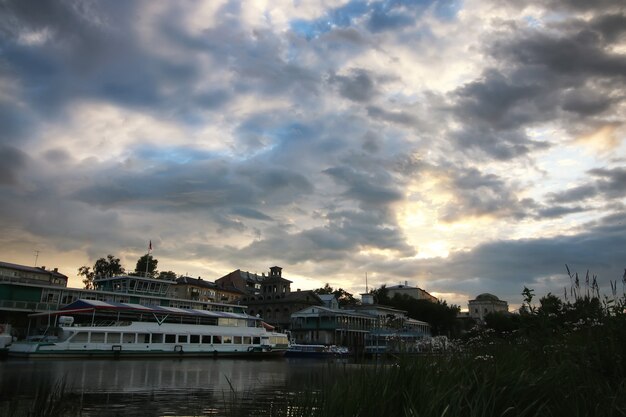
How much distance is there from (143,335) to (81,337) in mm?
7120

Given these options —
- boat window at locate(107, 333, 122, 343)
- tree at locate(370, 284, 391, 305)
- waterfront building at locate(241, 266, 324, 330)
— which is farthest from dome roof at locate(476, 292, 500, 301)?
boat window at locate(107, 333, 122, 343)

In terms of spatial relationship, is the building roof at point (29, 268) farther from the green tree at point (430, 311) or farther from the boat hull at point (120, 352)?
the green tree at point (430, 311)

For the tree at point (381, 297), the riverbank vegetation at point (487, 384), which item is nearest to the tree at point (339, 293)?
the tree at point (381, 297)

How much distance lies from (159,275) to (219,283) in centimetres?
1733

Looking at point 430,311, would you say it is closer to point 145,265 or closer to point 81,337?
point 145,265

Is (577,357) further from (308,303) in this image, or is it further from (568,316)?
(308,303)

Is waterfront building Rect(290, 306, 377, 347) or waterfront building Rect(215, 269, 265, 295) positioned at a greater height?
waterfront building Rect(215, 269, 265, 295)

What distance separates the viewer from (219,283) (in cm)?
12962

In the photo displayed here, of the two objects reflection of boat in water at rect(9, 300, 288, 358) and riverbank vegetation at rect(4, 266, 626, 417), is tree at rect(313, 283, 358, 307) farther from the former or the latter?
riverbank vegetation at rect(4, 266, 626, 417)

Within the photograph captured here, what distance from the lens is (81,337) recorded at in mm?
51438

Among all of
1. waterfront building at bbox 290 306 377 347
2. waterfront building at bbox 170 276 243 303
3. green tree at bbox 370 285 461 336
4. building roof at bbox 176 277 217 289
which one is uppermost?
building roof at bbox 176 277 217 289

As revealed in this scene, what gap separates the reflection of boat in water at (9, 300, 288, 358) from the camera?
164ft

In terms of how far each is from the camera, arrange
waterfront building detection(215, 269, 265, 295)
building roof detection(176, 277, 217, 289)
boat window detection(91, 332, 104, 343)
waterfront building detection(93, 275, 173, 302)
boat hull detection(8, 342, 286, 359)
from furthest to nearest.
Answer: waterfront building detection(215, 269, 265, 295), building roof detection(176, 277, 217, 289), waterfront building detection(93, 275, 173, 302), boat window detection(91, 332, 104, 343), boat hull detection(8, 342, 286, 359)

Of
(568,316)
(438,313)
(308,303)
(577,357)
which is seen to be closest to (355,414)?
(577,357)
